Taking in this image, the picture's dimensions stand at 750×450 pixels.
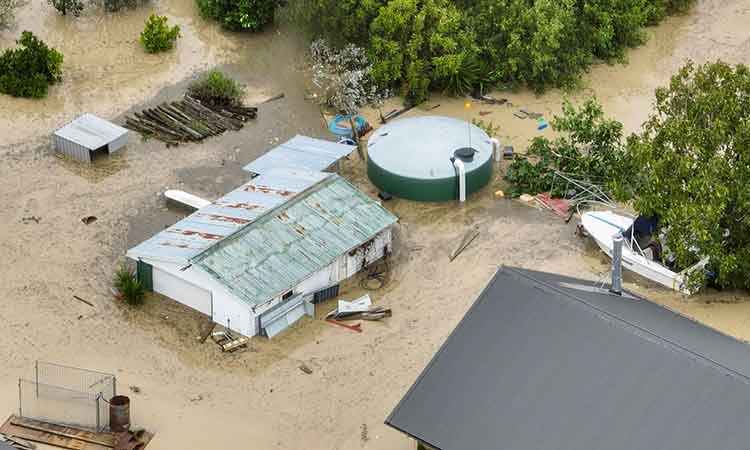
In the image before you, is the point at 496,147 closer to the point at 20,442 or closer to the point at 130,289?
the point at 130,289

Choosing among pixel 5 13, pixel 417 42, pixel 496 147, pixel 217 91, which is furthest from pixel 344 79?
pixel 5 13

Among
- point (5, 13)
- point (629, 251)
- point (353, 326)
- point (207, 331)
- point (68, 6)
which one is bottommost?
point (207, 331)

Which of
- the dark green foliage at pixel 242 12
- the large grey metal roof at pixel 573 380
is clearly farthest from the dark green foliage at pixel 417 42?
the large grey metal roof at pixel 573 380

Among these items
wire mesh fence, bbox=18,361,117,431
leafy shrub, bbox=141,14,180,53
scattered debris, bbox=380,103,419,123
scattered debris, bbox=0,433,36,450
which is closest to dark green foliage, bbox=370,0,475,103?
scattered debris, bbox=380,103,419,123

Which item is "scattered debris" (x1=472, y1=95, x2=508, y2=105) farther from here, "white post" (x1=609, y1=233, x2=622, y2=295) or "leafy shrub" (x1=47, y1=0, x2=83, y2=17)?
"white post" (x1=609, y1=233, x2=622, y2=295)

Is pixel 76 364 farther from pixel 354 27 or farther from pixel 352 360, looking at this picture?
pixel 354 27

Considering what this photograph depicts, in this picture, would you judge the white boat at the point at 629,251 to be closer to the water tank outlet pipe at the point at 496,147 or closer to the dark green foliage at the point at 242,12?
the water tank outlet pipe at the point at 496,147

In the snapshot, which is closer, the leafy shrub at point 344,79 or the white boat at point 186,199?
the white boat at point 186,199
